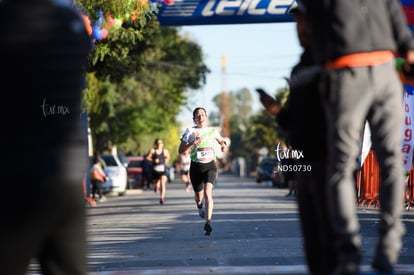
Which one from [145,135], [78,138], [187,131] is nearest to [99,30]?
[187,131]

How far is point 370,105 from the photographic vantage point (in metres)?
5.54

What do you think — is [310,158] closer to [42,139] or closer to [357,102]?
[357,102]

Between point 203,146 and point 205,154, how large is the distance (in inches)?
4.8

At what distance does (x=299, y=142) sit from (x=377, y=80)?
2.59 feet

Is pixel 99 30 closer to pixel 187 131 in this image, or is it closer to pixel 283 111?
pixel 187 131

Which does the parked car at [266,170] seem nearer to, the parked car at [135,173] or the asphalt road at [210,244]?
the parked car at [135,173]

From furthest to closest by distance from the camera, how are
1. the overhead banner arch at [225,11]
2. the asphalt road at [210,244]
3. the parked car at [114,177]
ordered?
1. the parked car at [114,177]
2. the overhead banner arch at [225,11]
3. the asphalt road at [210,244]

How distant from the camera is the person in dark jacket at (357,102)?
548cm

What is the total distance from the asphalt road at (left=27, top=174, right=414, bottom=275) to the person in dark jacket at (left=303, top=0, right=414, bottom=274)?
4.38 ft

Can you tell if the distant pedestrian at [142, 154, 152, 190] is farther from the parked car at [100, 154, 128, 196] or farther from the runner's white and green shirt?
the runner's white and green shirt

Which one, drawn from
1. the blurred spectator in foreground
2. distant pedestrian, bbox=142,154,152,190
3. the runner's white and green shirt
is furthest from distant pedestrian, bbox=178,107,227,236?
distant pedestrian, bbox=142,154,152,190

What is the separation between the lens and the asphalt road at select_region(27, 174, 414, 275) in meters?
9.76

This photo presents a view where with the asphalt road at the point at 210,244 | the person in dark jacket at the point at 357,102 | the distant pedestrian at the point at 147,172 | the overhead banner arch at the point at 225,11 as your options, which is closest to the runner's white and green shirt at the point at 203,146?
the asphalt road at the point at 210,244

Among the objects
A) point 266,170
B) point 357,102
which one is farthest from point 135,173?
point 357,102
